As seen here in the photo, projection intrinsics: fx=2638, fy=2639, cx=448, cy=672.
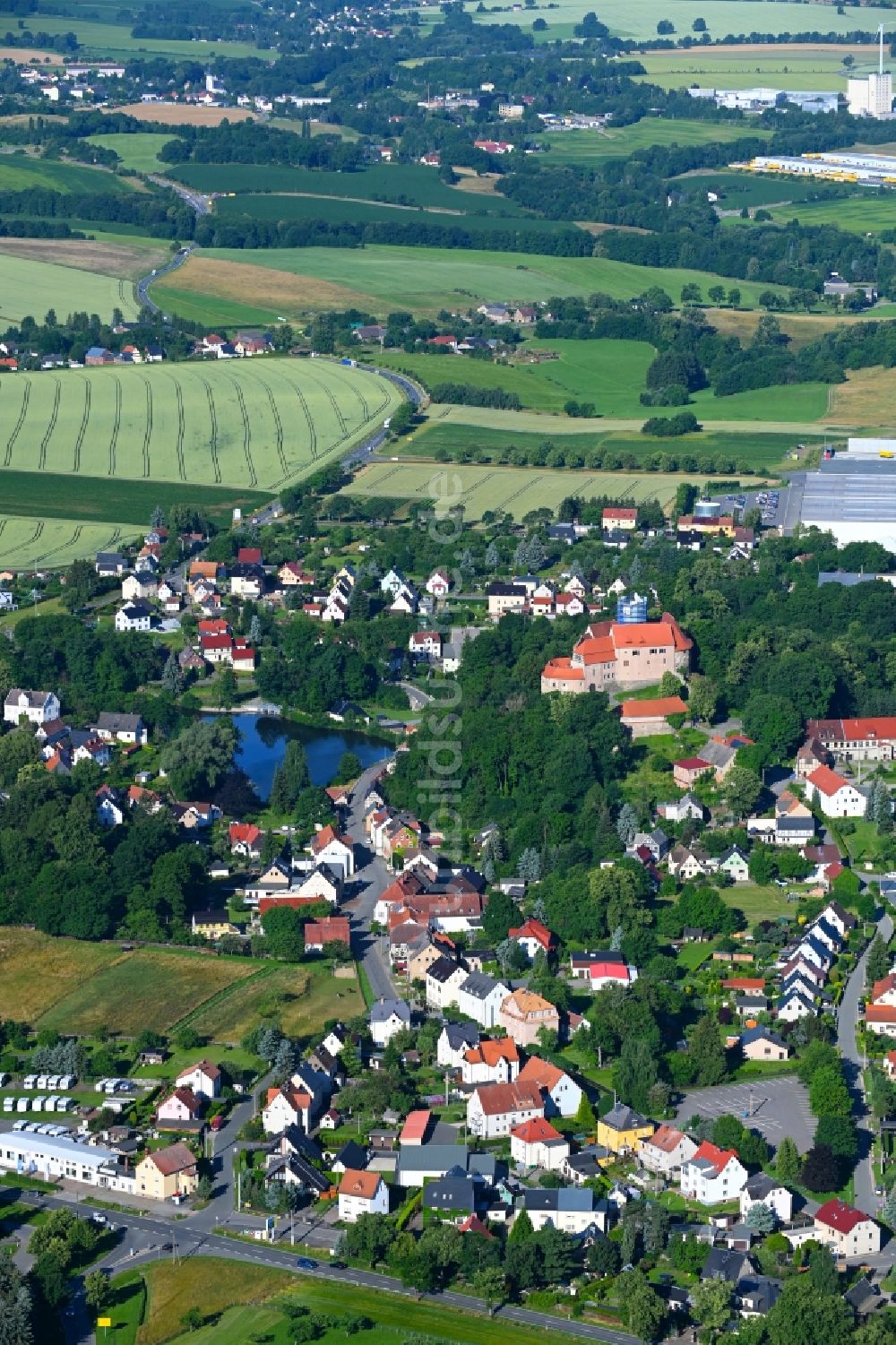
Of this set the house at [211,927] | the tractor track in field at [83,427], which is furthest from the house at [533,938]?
the tractor track in field at [83,427]

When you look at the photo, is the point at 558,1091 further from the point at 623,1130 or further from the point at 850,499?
the point at 850,499

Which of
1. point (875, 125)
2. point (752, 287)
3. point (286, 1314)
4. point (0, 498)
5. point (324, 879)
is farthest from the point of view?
point (875, 125)

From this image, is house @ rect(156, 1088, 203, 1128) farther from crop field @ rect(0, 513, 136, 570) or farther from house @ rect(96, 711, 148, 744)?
crop field @ rect(0, 513, 136, 570)

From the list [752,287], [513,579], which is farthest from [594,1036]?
[752,287]

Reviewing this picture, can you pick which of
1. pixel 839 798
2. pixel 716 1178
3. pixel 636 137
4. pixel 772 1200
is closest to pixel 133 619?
pixel 839 798

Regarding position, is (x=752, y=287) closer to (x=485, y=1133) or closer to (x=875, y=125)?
(x=875, y=125)

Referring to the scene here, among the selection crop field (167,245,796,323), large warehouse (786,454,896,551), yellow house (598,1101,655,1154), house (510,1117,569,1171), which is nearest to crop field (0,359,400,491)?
crop field (167,245,796,323)

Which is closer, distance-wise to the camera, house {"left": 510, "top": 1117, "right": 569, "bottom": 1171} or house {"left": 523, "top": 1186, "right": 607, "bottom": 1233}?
house {"left": 523, "top": 1186, "right": 607, "bottom": 1233}
